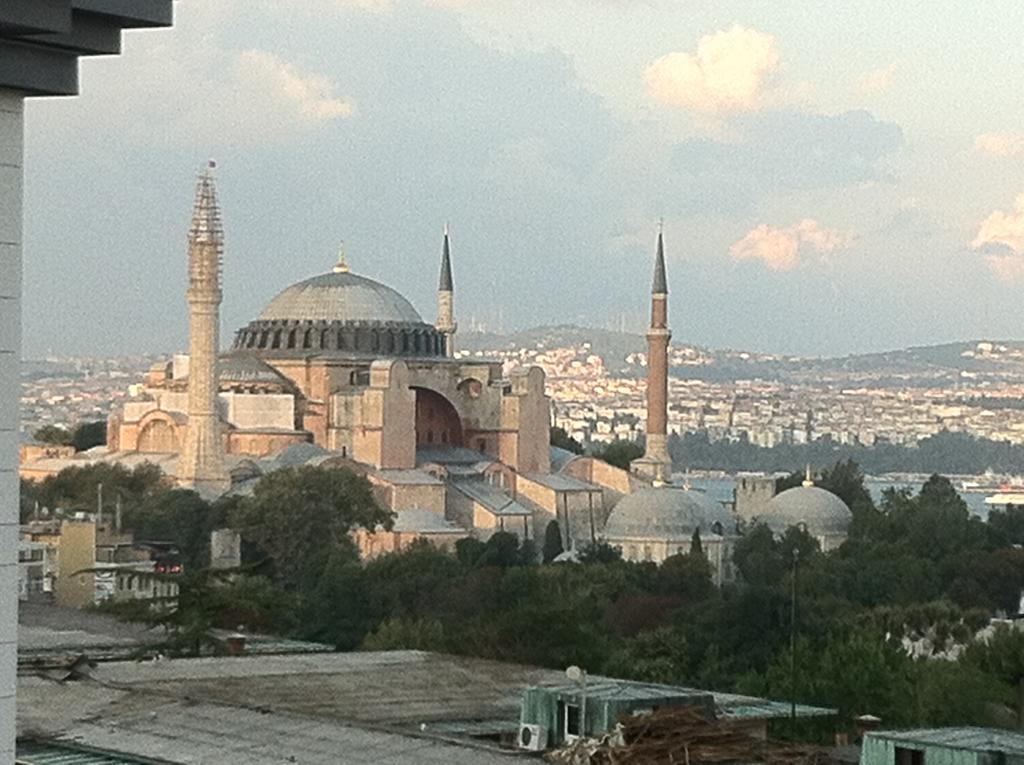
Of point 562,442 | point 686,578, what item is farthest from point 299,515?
point 562,442

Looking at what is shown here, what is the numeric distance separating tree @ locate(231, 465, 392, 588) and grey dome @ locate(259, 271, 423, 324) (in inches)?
575

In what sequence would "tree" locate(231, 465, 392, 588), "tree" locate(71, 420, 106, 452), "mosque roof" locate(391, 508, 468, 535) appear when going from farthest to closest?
"tree" locate(71, 420, 106, 452)
"mosque roof" locate(391, 508, 468, 535)
"tree" locate(231, 465, 392, 588)

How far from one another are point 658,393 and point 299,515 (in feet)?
61.9

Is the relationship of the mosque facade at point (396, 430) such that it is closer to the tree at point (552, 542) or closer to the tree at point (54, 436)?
the tree at point (552, 542)

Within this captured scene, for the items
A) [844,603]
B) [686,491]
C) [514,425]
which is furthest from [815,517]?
[844,603]

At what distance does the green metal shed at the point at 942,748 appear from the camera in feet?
47.4

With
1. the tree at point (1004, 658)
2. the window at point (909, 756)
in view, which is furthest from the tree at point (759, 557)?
the window at point (909, 756)

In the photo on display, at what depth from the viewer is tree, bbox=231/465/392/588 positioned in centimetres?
5744

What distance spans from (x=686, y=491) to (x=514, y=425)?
257 inches

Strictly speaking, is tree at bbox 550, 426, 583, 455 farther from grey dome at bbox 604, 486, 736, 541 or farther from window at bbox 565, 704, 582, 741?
window at bbox 565, 704, 582, 741

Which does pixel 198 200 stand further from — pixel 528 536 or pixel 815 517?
pixel 815 517

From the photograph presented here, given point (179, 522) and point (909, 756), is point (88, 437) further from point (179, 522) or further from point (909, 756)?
point (909, 756)

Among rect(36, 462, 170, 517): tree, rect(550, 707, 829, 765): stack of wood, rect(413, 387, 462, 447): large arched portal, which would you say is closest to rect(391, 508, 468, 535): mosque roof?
rect(36, 462, 170, 517): tree

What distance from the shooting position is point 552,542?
6331 cm
